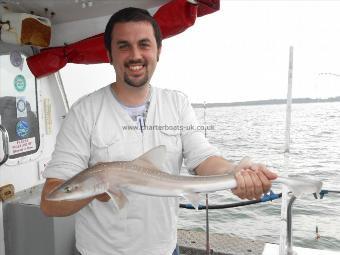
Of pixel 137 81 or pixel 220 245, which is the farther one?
pixel 220 245

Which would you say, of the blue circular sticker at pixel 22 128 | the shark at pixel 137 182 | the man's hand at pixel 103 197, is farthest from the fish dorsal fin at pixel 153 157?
the blue circular sticker at pixel 22 128

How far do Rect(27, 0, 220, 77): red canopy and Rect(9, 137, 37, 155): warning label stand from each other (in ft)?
3.20

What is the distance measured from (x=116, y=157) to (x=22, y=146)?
9.34ft

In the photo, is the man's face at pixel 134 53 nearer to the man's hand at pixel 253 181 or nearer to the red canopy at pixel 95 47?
the man's hand at pixel 253 181

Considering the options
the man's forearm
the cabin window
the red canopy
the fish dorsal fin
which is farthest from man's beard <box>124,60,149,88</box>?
the cabin window

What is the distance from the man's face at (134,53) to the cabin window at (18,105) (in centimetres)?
264

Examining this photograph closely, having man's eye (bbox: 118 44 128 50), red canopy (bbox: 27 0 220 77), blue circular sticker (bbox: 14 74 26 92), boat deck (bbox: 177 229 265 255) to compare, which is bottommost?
boat deck (bbox: 177 229 265 255)

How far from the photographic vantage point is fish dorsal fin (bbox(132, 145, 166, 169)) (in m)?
2.24

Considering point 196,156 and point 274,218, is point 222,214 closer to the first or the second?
point 274,218

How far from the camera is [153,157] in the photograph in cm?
228

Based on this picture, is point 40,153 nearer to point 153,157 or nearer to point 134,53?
point 134,53

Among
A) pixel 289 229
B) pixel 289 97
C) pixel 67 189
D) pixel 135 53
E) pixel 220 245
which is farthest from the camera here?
pixel 289 97

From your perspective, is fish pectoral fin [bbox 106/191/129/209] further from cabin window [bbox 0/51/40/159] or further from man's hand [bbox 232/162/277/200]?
cabin window [bbox 0/51/40/159]

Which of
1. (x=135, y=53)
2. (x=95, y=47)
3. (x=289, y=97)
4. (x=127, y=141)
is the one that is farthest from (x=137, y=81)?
(x=289, y=97)
